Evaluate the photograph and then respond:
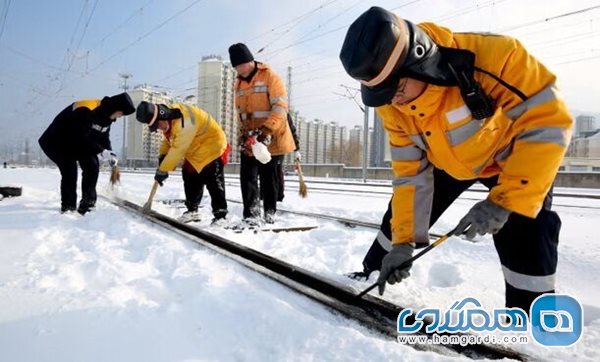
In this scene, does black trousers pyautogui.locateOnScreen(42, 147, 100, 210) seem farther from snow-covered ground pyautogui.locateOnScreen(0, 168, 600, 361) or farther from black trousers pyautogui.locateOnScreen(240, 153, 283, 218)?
black trousers pyautogui.locateOnScreen(240, 153, 283, 218)

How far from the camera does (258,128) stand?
14.0 ft

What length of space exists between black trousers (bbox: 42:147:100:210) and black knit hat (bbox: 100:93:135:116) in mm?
800

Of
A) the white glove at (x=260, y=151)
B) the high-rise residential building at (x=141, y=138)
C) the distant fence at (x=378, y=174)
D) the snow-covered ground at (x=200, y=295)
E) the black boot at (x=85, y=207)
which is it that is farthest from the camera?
the high-rise residential building at (x=141, y=138)

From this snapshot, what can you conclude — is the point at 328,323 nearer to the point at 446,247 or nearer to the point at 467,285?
the point at 467,285

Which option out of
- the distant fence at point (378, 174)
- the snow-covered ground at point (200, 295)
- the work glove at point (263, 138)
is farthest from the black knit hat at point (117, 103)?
the distant fence at point (378, 174)

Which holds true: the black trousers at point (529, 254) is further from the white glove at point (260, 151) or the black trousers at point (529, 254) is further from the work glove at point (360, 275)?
the white glove at point (260, 151)

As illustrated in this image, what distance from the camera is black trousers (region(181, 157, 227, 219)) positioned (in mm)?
4531

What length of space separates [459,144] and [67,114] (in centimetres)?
537

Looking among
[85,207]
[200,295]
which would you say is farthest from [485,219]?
[85,207]

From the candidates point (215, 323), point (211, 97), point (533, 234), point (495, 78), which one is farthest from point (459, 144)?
point (211, 97)

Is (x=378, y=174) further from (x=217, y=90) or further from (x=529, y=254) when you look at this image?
(x=217, y=90)

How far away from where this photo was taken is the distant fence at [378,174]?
15.8m

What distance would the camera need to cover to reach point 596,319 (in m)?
1.86

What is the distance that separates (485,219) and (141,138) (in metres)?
55.4
